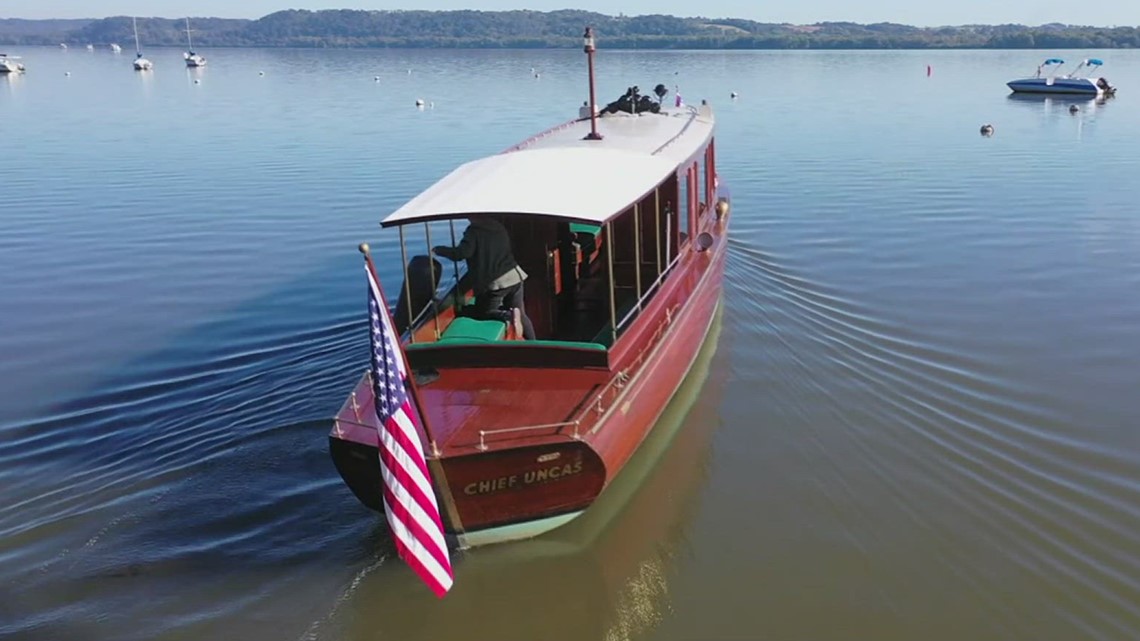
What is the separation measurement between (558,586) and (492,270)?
9.98 feet

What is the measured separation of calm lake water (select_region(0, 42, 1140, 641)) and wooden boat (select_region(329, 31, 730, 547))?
2.49 feet

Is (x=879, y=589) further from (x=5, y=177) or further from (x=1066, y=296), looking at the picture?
(x=5, y=177)

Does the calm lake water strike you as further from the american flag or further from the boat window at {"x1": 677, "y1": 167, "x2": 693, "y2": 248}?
the boat window at {"x1": 677, "y1": 167, "x2": 693, "y2": 248}

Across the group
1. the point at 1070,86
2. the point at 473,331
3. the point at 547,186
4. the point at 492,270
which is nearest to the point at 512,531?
the point at 473,331

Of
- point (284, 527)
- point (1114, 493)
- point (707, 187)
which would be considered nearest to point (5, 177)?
point (707, 187)

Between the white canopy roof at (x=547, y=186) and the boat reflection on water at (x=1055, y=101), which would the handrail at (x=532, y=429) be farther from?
the boat reflection on water at (x=1055, y=101)

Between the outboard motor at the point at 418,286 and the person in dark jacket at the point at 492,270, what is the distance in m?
0.22

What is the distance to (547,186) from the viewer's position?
8.12 m

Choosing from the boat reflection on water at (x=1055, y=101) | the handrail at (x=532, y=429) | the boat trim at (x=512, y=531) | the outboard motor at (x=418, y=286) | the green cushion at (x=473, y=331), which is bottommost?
the boat trim at (x=512, y=531)

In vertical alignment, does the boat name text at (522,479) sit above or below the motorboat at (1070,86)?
below

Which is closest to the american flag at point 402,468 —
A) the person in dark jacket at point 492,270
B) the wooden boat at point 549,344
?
the wooden boat at point 549,344

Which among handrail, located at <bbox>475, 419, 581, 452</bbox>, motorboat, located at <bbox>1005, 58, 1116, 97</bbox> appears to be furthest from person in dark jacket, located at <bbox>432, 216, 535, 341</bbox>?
motorboat, located at <bbox>1005, 58, 1116, 97</bbox>

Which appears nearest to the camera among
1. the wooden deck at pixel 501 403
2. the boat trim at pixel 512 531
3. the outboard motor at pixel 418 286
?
the wooden deck at pixel 501 403

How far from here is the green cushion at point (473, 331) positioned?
8.18 m
